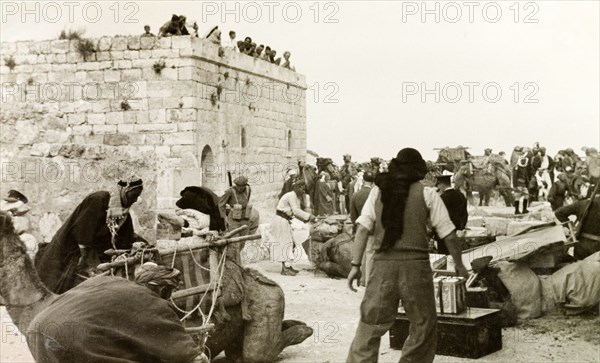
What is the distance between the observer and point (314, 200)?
910 inches

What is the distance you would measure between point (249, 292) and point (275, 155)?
16863 millimetres

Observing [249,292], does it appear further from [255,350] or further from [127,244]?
[127,244]

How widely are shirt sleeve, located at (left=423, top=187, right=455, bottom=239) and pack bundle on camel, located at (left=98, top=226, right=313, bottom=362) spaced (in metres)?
1.67

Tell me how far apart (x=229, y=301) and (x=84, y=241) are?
136cm

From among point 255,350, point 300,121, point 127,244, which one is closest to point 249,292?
point 255,350

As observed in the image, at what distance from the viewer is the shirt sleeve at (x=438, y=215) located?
5.84m

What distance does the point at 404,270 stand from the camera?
5754mm

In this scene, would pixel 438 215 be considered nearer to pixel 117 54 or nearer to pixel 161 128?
pixel 161 128

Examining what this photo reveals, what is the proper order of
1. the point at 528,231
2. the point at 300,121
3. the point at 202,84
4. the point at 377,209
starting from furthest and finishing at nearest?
the point at 300,121 → the point at 202,84 → the point at 528,231 → the point at 377,209

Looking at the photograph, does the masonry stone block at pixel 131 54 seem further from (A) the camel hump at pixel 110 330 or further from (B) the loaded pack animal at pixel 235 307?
(A) the camel hump at pixel 110 330

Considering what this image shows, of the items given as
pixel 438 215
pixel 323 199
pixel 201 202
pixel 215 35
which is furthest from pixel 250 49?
pixel 438 215

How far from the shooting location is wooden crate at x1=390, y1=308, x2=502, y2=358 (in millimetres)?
7137

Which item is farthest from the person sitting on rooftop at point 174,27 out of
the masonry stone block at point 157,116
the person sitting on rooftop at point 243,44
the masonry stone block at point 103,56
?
the person sitting on rooftop at point 243,44

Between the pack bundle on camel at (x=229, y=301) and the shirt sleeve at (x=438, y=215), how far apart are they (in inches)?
65.9
